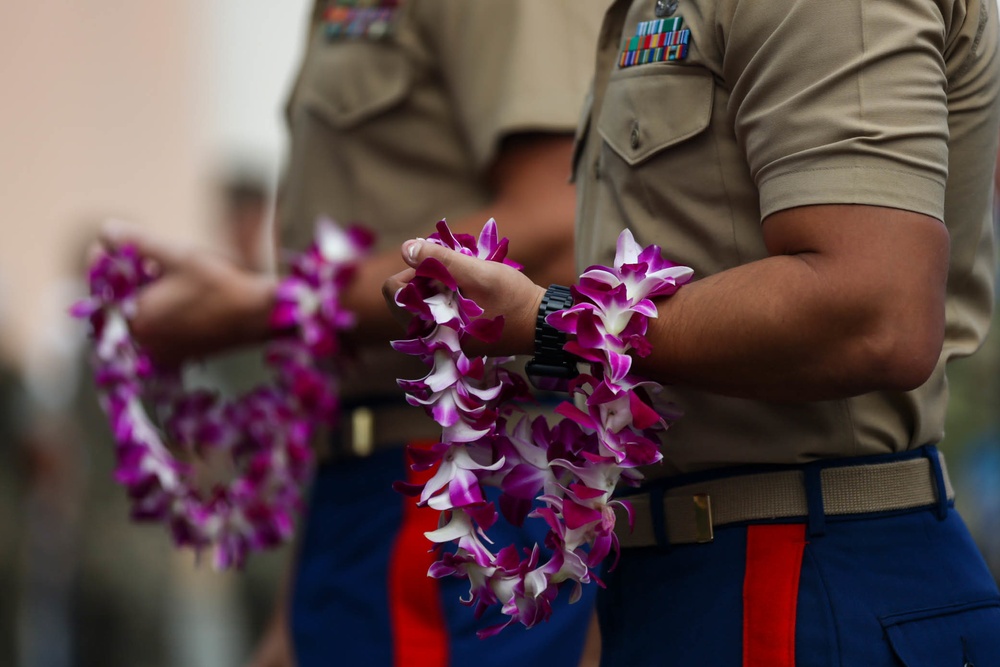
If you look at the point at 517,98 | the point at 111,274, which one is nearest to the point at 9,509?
the point at 111,274

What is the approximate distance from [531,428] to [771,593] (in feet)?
1.08

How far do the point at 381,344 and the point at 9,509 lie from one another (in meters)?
4.12

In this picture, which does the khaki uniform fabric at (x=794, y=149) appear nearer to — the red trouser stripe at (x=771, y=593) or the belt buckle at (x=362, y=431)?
the red trouser stripe at (x=771, y=593)

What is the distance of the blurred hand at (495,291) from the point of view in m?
1.53

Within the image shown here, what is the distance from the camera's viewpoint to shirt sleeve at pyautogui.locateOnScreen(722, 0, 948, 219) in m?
1.43

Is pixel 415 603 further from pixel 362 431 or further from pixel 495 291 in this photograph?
pixel 495 291

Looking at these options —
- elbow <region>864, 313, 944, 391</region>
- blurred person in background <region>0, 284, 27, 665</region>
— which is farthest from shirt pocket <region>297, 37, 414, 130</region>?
blurred person in background <region>0, 284, 27, 665</region>

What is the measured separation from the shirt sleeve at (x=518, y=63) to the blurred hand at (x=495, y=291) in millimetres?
865

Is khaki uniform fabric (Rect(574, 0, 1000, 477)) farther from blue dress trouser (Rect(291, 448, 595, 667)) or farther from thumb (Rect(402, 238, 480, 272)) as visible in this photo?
blue dress trouser (Rect(291, 448, 595, 667))

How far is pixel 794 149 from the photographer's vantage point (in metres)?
1.47

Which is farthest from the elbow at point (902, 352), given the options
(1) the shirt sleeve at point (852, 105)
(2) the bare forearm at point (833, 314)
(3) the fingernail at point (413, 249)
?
(3) the fingernail at point (413, 249)

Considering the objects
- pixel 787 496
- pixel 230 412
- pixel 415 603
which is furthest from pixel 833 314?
pixel 230 412

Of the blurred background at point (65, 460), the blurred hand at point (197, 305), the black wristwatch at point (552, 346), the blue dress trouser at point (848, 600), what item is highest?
the black wristwatch at point (552, 346)

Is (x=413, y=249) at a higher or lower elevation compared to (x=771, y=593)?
higher
